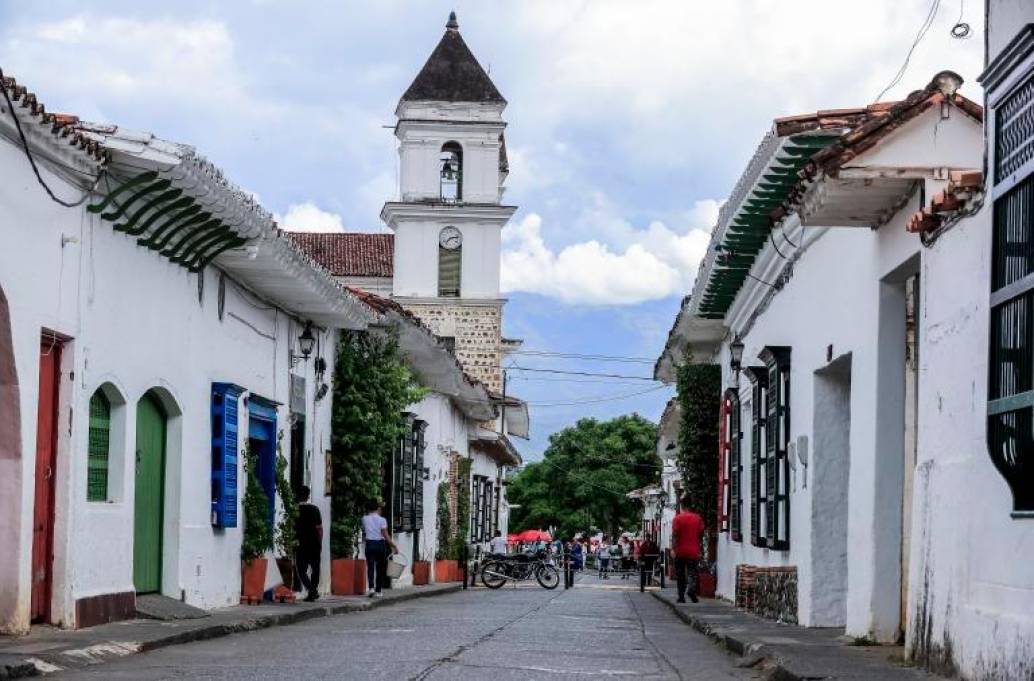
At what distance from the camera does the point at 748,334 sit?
24344 mm

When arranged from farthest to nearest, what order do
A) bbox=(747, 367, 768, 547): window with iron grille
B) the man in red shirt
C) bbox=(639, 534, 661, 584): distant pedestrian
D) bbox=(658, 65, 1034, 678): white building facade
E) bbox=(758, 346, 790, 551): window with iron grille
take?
bbox=(639, 534, 661, 584): distant pedestrian < the man in red shirt < bbox=(747, 367, 768, 547): window with iron grille < bbox=(758, 346, 790, 551): window with iron grille < bbox=(658, 65, 1034, 678): white building facade

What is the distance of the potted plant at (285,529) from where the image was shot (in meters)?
22.6

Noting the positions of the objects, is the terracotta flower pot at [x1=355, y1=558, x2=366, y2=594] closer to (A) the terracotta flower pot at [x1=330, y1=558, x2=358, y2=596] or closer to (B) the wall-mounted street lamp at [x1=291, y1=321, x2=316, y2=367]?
(A) the terracotta flower pot at [x1=330, y1=558, x2=358, y2=596]

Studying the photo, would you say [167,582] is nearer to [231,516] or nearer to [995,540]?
[231,516]

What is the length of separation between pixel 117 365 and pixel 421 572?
19778 millimetres

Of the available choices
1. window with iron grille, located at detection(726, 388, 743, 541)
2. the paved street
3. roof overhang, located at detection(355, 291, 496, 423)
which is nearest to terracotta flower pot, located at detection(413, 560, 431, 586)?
roof overhang, located at detection(355, 291, 496, 423)

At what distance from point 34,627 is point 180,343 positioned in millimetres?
4639

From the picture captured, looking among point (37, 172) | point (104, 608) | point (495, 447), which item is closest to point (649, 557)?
point (495, 447)

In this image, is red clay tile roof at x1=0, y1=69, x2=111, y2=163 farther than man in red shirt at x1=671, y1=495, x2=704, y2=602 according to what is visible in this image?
No

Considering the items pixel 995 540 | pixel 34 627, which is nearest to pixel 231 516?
pixel 34 627

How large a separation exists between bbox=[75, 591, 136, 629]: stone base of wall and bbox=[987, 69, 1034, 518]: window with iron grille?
331 inches

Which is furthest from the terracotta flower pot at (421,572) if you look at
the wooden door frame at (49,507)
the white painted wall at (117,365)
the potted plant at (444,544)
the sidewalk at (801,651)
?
the wooden door frame at (49,507)

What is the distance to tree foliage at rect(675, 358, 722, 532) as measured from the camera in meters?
28.9

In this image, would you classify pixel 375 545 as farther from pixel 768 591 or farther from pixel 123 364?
pixel 123 364
